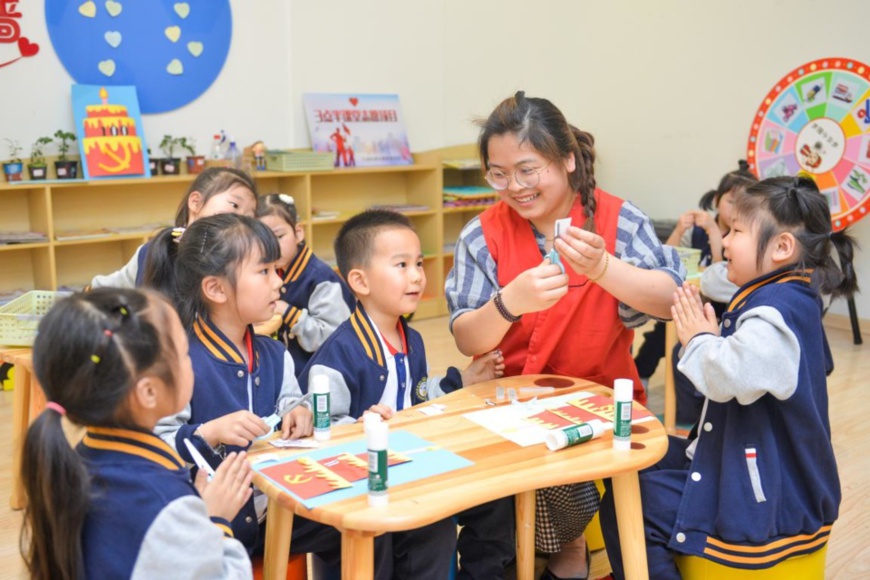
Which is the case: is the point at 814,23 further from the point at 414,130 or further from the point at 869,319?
the point at 414,130

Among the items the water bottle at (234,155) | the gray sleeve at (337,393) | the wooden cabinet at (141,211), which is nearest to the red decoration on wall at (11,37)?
the wooden cabinet at (141,211)

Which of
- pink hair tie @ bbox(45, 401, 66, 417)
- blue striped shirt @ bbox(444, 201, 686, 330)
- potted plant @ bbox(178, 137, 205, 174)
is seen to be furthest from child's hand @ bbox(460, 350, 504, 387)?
potted plant @ bbox(178, 137, 205, 174)

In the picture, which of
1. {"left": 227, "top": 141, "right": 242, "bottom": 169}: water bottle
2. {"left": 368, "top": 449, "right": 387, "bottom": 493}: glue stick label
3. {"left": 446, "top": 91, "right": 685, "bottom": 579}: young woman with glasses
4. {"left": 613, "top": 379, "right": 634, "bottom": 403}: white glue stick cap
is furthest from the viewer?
{"left": 227, "top": 141, "right": 242, "bottom": 169}: water bottle

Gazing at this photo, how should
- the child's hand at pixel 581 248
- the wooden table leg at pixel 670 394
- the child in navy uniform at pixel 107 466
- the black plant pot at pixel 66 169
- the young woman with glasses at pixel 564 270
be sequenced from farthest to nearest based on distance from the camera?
the black plant pot at pixel 66 169
the wooden table leg at pixel 670 394
the young woman with glasses at pixel 564 270
the child's hand at pixel 581 248
the child in navy uniform at pixel 107 466

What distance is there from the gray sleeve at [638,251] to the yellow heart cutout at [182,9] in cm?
355

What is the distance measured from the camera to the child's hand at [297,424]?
5.65ft

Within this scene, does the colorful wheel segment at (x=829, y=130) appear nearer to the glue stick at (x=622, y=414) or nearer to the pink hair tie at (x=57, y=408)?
the glue stick at (x=622, y=414)

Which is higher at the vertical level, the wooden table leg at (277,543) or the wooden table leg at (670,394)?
the wooden table leg at (277,543)

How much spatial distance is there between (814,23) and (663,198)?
4.68 ft

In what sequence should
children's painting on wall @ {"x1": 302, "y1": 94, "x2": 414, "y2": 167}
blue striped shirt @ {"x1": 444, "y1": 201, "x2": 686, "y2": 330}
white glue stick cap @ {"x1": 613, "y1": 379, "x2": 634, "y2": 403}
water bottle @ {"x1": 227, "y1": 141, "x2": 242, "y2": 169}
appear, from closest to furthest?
white glue stick cap @ {"x1": 613, "y1": 379, "x2": 634, "y2": 403}, blue striped shirt @ {"x1": 444, "y1": 201, "x2": 686, "y2": 330}, water bottle @ {"x1": 227, "y1": 141, "x2": 242, "y2": 169}, children's painting on wall @ {"x1": 302, "y1": 94, "x2": 414, "y2": 167}

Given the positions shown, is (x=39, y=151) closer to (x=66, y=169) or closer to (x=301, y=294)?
(x=66, y=169)

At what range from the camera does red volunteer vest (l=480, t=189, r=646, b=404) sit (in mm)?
2242

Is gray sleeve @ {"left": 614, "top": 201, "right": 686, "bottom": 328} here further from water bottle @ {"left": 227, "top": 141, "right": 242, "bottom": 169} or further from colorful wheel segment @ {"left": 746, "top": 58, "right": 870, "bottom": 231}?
water bottle @ {"left": 227, "top": 141, "right": 242, "bottom": 169}

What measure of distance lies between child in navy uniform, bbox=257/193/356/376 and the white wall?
2.27m
